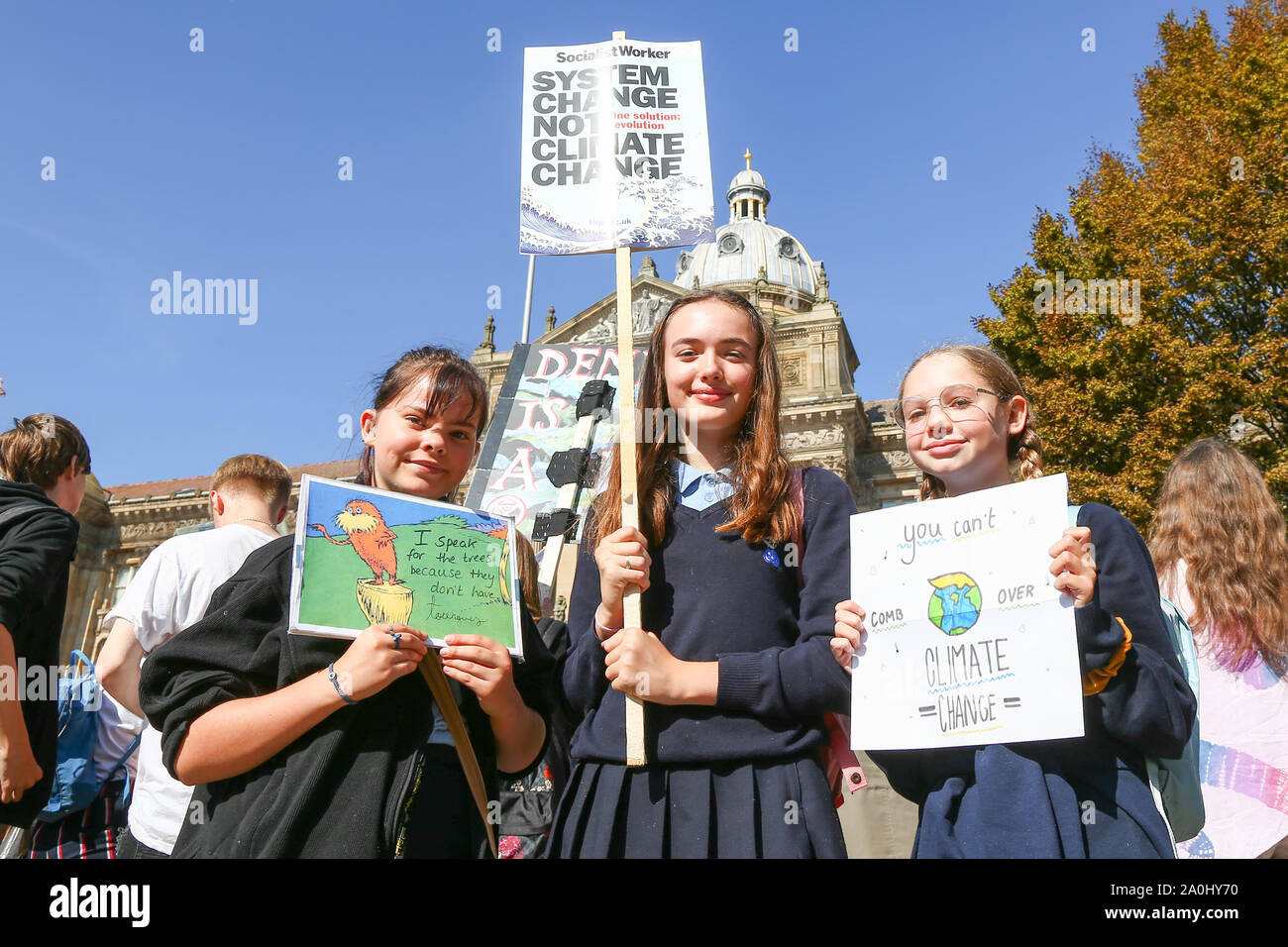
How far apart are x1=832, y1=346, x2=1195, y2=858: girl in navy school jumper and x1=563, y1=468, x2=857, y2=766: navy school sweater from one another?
14cm

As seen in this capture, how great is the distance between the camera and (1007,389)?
286cm

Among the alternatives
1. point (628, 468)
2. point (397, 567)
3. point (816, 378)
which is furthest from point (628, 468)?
point (816, 378)

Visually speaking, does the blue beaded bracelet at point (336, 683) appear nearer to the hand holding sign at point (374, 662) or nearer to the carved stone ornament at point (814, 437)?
the hand holding sign at point (374, 662)

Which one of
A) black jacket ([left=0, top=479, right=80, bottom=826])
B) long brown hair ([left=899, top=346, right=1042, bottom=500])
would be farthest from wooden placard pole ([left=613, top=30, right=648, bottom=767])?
black jacket ([left=0, top=479, right=80, bottom=826])

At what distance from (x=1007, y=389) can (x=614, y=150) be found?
1.39m

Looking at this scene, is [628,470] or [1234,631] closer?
[628,470]

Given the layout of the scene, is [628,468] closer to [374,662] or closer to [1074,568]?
[374,662]

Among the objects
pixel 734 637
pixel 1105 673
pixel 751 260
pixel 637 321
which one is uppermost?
pixel 751 260

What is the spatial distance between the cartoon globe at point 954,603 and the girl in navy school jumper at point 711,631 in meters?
0.23

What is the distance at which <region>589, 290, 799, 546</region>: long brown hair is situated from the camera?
2.54m

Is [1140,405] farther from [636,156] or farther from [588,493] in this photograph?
[636,156]

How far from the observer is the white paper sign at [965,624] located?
2.24 m
